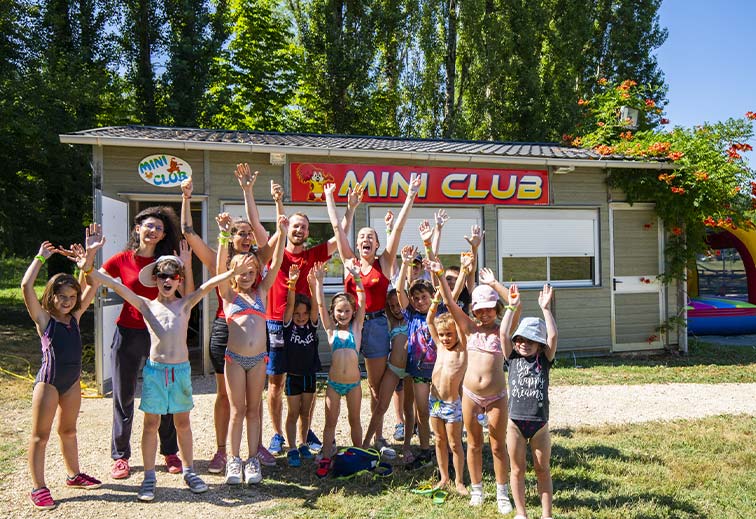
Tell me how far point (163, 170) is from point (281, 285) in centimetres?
421

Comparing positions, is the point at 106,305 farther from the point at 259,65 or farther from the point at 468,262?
the point at 259,65

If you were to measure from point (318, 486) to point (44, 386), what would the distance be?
2005 millimetres

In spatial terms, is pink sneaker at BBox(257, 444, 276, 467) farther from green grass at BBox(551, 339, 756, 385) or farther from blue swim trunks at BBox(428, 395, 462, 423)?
green grass at BBox(551, 339, 756, 385)

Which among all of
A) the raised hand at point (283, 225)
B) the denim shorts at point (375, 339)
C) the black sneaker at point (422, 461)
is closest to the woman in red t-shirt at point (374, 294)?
the denim shorts at point (375, 339)

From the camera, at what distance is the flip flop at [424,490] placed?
4094 mm

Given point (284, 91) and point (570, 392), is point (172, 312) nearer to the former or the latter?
point (570, 392)

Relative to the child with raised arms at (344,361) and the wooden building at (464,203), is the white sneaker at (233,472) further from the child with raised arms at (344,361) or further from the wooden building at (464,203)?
the wooden building at (464,203)

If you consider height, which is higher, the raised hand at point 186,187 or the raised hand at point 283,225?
the raised hand at point 186,187

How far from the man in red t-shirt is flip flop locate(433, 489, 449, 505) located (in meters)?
1.32

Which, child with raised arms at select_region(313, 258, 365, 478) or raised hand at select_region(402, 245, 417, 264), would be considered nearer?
child with raised arms at select_region(313, 258, 365, 478)

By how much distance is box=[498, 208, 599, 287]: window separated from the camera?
9.74 metres

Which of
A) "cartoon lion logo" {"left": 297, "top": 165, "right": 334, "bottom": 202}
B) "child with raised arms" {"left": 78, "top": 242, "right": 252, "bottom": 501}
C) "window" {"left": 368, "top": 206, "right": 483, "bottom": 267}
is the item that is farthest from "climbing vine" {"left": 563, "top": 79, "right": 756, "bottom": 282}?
"child with raised arms" {"left": 78, "top": 242, "right": 252, "bottom": 501}

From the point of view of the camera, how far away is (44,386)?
3990mm

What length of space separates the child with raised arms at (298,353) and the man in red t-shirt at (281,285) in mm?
57
